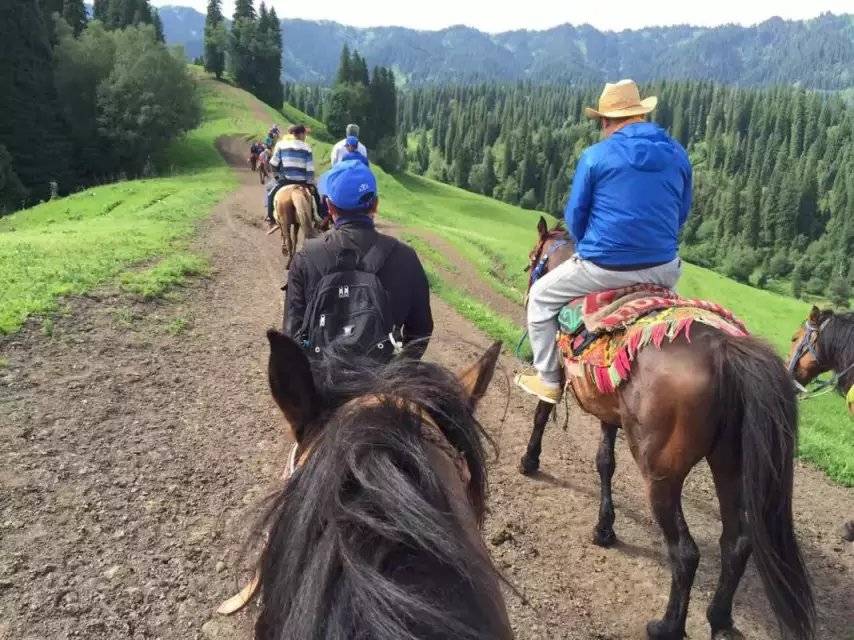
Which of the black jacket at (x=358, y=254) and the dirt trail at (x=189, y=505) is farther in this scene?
the dirt trail at (x=189, y=505)

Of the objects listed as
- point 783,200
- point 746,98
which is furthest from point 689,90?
point 783,200

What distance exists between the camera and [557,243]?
21.0ft

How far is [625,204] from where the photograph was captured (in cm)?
449

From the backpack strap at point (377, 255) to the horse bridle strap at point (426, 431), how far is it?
192 centimetres

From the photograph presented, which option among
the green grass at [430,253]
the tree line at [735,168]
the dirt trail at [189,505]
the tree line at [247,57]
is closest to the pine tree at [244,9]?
the tree line at [247,57]

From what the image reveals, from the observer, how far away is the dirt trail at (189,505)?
4.13 metres

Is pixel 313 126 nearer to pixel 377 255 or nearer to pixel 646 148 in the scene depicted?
pixel 646 148

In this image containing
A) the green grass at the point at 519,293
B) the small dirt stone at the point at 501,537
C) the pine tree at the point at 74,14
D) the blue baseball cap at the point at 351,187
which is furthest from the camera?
the pine tree at the point at 74,14

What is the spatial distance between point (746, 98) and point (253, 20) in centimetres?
12969

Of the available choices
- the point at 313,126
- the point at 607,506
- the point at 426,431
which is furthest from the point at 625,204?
the point at 313,126

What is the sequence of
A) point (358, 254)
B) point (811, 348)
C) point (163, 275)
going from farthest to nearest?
point (163, 275) → point (811, 348) → point (358, 254)

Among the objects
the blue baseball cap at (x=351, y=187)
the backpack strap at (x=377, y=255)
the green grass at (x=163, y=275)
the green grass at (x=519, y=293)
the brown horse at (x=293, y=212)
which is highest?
the blue baseball cap at (x=351, y=187)

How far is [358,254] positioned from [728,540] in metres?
3.15

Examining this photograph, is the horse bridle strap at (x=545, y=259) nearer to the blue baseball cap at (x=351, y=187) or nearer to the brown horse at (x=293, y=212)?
the blue baseball cap at (x=351, y=187)
